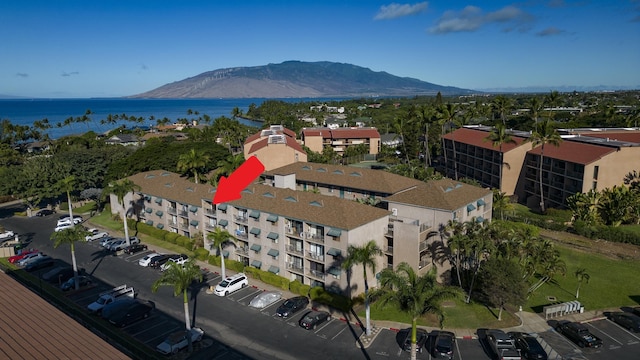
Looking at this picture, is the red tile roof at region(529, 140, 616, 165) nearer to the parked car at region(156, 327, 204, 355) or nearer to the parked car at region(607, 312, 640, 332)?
the parked car at region(607, 312, 640, 332)

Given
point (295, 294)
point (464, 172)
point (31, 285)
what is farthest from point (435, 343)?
point (464, 172)

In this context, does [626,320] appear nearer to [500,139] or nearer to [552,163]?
[552,163]

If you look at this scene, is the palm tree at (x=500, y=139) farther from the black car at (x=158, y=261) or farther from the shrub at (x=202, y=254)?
the black car at (x=158, y=261)

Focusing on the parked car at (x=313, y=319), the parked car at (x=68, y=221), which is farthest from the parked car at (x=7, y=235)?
the parked car at (x=313, y=319)

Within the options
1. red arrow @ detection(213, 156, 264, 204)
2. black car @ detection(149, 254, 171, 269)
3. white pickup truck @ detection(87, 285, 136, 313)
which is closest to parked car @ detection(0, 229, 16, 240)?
black car @ detection(149, 254, 171, 269)

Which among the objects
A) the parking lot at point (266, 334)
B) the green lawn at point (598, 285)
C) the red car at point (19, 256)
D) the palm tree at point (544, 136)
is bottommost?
the green lawn at point (598, 285)

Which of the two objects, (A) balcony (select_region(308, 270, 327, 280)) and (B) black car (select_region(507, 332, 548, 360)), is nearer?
Answer: (B) black car (select_region(507, 332, 548, 360))

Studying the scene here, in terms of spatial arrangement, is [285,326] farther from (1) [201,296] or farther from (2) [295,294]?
(1) [201,296]
